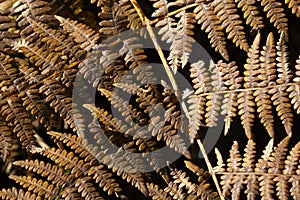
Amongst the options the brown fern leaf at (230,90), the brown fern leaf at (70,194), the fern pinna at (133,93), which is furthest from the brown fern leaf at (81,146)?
the brown fern leaf at (230,90)

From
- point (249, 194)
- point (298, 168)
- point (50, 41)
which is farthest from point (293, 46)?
point (50, 41)

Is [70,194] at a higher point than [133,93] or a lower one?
lower

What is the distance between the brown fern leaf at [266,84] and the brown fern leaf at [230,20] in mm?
89

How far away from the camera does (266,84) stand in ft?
5.83

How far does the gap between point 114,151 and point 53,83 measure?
32 centimetres

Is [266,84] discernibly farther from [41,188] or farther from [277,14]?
[41,188]

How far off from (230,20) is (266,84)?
247 mm

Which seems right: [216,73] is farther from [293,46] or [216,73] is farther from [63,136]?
[293,46]

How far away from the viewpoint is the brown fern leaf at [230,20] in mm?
1747

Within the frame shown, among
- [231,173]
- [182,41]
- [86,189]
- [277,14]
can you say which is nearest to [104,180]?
[86,189]

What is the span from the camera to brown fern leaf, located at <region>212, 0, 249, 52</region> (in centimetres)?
175

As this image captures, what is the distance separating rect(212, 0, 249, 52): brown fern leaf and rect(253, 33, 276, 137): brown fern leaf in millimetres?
89

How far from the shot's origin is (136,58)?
1815mm

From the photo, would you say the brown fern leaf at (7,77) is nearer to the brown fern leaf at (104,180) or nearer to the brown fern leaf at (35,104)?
the brown fern leaf at (35,104)
